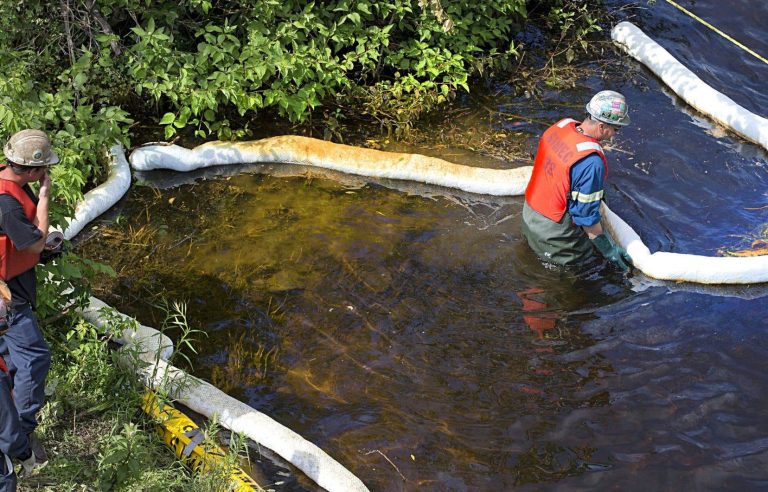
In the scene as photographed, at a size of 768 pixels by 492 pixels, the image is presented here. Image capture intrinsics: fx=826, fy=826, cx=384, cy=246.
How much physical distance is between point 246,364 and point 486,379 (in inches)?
65.9

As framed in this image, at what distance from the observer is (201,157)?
7773 millimetres

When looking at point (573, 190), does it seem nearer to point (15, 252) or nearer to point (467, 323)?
point (467, 323)

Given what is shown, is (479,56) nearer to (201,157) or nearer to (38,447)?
(201,157)

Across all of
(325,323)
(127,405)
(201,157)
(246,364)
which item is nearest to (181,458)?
(127,405)

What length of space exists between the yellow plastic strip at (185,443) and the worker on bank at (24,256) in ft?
2.27

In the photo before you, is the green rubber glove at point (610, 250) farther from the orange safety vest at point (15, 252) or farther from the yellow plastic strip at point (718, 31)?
the yellow plastic strip at point (718, 31)

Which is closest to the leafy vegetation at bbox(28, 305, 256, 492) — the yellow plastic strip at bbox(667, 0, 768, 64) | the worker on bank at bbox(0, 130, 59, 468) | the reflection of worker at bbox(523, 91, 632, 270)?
the worker on bank at bbox(0, 130, 59, 468)

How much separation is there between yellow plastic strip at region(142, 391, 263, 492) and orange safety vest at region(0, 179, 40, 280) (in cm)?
117

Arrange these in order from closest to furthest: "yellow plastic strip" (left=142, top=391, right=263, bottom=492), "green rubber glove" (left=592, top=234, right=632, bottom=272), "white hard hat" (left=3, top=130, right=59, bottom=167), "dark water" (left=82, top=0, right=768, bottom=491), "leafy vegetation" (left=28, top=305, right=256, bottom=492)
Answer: "white hard hat" (left=3, top=130, right=59, bottom=167), "leafy vegetation" (left=28, top=305, right=256, bottom=492), "yellow plastic strip" (left=142, top=391, right=263, bottom=492), "dark water" (left=82, top=0, right=768, bottom=491), "green rubber glove" (left=592, top=234, right=632, bottom=272)

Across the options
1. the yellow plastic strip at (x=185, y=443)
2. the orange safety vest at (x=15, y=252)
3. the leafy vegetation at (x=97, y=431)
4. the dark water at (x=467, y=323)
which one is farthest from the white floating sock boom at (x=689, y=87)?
the orange safety vest at (x=15, y=252)

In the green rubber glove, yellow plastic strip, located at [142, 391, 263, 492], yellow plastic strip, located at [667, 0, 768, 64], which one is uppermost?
yellow plastic strip, located at [667, 0, 768, 64]

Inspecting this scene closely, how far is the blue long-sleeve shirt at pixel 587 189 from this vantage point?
6.09m

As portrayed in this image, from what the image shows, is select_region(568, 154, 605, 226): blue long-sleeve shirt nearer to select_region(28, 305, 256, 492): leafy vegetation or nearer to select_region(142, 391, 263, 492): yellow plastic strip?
select_region(28, 305, 256, 492): leafy vegetation

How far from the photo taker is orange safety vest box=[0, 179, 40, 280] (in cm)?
431
